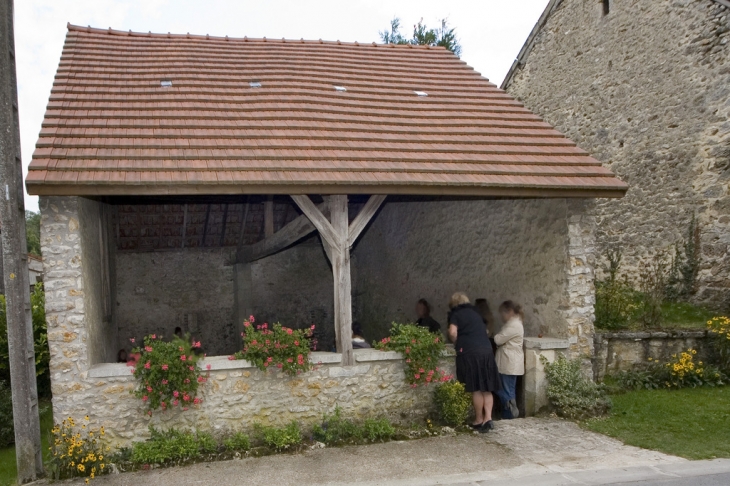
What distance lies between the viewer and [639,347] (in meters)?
7.13

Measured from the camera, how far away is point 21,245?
476 centimetres

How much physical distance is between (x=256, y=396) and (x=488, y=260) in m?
3.79

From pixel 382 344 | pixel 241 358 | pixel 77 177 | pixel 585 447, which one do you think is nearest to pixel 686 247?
pixel 585 447

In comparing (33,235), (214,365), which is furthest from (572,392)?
(33,235)

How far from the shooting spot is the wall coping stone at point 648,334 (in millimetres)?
6988

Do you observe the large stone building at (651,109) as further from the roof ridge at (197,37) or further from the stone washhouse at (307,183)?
the roof ridge at (197,37)

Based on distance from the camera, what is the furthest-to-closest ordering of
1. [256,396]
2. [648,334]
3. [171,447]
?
[648,334] < [256,396] < [171,447]

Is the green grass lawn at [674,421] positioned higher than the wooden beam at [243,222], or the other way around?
the wooden beam at [243,222]

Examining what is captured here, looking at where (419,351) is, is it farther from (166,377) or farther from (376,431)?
(166,377)

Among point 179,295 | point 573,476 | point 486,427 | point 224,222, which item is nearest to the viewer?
point 573,476

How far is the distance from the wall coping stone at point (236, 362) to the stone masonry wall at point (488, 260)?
1.55m

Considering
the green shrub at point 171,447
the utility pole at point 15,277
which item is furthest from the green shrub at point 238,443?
the utility pole at point 15,277

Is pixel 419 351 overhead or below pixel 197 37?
below

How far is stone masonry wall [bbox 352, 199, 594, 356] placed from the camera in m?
6.41
